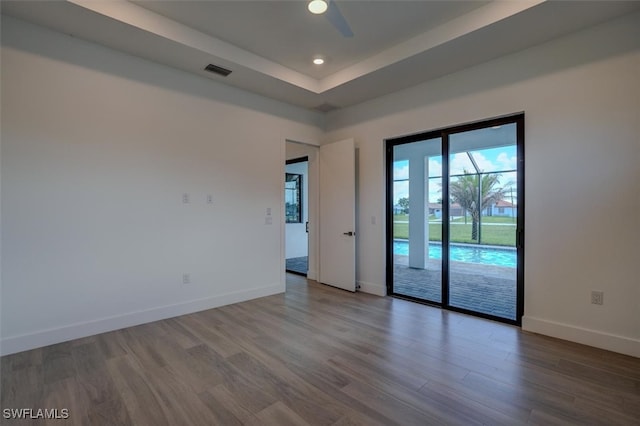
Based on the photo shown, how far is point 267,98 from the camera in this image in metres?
4.50

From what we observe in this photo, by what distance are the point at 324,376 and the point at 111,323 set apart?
235 cm

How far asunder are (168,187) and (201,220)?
56 centimetres

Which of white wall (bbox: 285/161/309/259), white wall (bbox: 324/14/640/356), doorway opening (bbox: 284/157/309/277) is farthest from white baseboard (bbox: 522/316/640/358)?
white wall (bbox: 285/161/309/259)

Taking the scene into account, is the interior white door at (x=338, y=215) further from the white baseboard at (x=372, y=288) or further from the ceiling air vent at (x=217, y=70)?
the ceiling air vent at (x=217, y=70)

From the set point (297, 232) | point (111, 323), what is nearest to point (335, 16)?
point (111, 323)

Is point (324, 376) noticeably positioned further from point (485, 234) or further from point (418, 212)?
point (418, 212)

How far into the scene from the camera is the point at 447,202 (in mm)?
3922

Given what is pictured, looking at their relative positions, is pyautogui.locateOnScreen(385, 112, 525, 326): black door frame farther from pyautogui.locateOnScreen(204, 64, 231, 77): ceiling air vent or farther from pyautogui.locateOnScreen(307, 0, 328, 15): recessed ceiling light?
pyautogui.locateOnScreen(204, 64, 231, 77): ceiling air vent

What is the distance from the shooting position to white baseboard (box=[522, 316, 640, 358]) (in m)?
2.64

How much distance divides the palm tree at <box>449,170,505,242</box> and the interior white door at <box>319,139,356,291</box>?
1499mm

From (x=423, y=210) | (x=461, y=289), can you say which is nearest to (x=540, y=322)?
(x=461, y=289)

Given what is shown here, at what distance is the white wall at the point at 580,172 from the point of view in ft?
8.78

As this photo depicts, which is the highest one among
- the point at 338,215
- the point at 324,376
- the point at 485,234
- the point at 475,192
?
the point at 475,192

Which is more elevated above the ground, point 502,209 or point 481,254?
point 502,209
